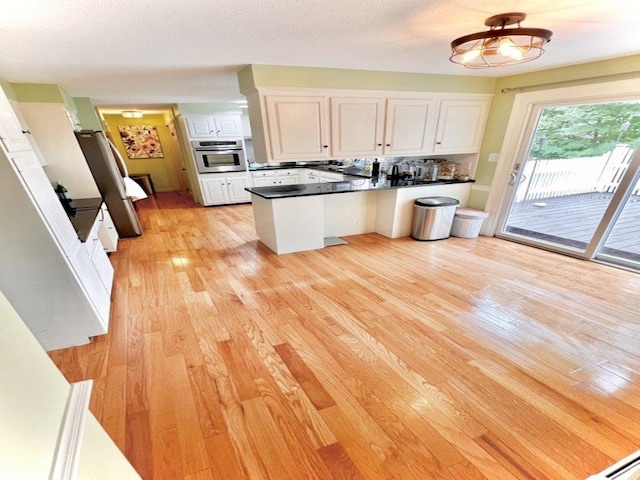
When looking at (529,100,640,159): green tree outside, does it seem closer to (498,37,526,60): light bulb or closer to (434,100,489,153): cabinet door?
(434,100,489,153): cabinet door

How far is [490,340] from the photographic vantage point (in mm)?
1986

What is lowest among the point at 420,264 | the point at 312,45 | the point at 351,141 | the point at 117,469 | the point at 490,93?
the point at 420,264

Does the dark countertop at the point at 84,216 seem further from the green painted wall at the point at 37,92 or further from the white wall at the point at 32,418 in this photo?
the white wall at the point at 32,418

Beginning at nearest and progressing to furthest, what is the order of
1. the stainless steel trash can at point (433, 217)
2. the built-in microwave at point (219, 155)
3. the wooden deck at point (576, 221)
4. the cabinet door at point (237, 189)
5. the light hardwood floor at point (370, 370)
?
the light hardwood floor at point (370, 370) < the wooden deck at point (576, 221) < the stainless steel trash can at point (433, 217) < the built-in microwave at point (219, 155) < the cabinet door at point (237, 189)

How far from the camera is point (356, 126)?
3.44 metres

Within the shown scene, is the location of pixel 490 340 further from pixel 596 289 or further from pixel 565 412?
pixel 596 289

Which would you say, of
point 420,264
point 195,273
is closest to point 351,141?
point 420,264

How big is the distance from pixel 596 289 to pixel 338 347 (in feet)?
8.76

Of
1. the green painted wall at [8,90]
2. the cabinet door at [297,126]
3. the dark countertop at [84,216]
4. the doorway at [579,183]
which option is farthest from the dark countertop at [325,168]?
the green painted wall at [8,90]

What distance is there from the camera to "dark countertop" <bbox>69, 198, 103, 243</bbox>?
2.37m

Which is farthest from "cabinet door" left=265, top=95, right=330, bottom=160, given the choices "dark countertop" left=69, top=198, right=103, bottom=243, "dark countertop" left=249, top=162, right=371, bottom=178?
"dark countertop" left=69, top=198, right=103, bottom=243

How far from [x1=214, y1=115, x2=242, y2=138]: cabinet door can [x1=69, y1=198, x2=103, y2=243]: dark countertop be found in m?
2.99

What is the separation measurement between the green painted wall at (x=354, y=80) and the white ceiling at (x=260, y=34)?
109mm

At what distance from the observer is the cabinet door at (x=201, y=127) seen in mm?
Answer: 5539
